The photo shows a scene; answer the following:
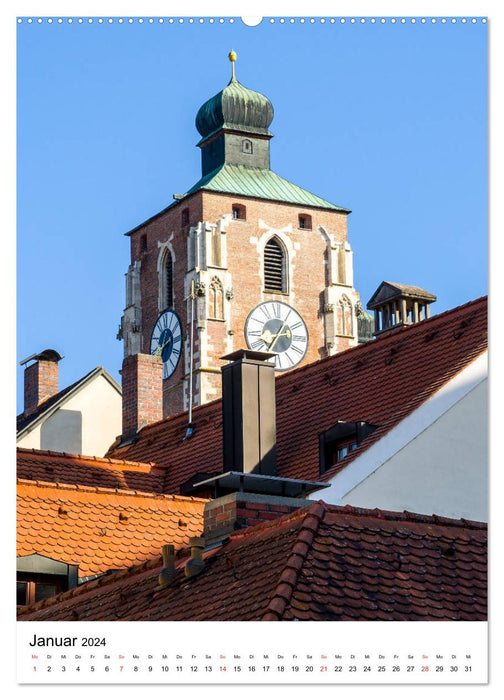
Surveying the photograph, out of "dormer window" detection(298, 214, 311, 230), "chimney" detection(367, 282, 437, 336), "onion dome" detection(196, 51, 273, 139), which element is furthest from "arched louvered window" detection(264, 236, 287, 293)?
"chimney" detection(367, 282, 437, 336)

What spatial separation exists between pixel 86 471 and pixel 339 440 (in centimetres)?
455

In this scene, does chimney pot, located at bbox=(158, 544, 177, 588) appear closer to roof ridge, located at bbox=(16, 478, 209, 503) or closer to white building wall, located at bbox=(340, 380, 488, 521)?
white building wall, located at bbox=(340, 380, 488, 521)

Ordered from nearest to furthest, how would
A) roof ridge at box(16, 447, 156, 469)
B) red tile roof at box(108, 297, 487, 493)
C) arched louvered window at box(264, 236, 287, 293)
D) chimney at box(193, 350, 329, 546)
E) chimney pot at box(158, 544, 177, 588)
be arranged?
chimney pot at box(158, 544, 177, 588)
chimney at box(193, 350, 329, 546)
red tile roof at box(108, 297, 487, 493)
roof ridge at box(16, 447, 156, 469)
arched louvered window at box(264, 236, 287, 293)

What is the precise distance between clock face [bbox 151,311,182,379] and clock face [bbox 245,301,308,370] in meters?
3.17

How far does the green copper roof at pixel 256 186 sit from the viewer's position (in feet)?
258

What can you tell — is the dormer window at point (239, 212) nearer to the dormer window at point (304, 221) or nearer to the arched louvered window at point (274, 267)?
the arched louvered window at point (274, 267)

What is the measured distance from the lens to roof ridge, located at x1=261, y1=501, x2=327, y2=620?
11336 millimetres

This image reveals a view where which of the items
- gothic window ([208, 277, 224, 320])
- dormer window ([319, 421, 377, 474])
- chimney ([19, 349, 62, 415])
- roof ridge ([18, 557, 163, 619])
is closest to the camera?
roof ridge ([18, 557, 163, 619])

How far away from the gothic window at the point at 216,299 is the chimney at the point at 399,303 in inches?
1173

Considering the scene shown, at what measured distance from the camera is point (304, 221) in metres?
78.9

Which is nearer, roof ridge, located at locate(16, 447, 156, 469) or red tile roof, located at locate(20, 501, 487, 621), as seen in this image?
red tile roof, located at locate(20, 501, 487, 621)

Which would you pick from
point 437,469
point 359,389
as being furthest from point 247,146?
point 437,469

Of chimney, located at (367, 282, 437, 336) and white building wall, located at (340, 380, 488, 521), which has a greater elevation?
chimney, located at (367, 282, 437, 336)
